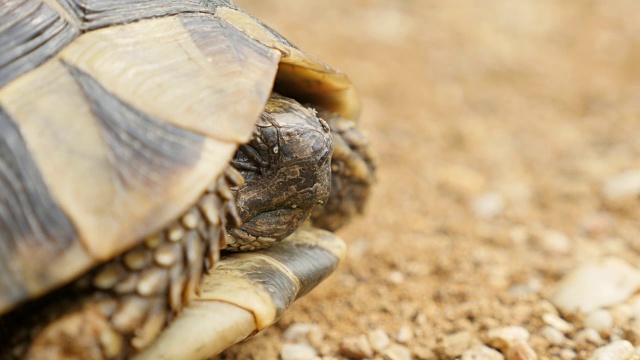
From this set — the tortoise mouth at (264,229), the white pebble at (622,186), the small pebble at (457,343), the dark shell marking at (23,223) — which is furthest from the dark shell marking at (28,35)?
the white pebble at (622,186)

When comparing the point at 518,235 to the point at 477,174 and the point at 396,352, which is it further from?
the point at 396,352

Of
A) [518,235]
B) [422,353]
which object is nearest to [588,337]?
[422,353]

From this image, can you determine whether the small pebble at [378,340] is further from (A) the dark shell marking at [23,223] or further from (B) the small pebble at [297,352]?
(A) the dark shell marking at [23,223]

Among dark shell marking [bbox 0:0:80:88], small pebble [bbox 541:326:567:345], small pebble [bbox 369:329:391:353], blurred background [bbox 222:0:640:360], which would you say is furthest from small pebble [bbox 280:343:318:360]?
dark shell marking [bbox 0:0:80:88]

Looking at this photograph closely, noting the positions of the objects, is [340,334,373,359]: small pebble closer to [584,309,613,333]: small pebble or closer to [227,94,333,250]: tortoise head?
[227,94,333,250]: tortoise head

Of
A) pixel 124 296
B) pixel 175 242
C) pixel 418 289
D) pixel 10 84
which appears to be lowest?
pixel 418 289

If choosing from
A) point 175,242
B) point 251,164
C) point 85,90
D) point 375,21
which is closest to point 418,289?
point 251,164

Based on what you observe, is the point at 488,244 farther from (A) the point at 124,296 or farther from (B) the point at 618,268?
(A) the point at 124,296
